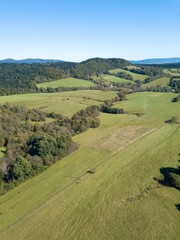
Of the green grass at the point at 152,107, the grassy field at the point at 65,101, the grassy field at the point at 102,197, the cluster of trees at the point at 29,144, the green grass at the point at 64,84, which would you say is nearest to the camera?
the grassy field at the point at 102,197

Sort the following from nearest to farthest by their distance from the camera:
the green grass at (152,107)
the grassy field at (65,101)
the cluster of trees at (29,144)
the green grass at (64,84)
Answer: the cluster of trees at (29,144) → the green grass at (152,107) → the grassy field at (65,101) → the green grass at (64,84)


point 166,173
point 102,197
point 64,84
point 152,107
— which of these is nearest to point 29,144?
point 102,197

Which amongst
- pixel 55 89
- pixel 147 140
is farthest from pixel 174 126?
pixel 55 89

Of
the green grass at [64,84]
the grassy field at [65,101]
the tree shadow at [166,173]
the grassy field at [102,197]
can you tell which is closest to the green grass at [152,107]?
the grassy field at [65,101]

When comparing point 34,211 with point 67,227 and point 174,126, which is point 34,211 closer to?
point 67,227

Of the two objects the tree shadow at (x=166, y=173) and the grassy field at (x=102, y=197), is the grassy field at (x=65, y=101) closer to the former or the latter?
the grassy field at (x=102, y=197)

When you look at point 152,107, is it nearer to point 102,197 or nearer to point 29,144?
point 29,144

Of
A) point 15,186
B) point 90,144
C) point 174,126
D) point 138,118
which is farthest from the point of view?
point 138,118
